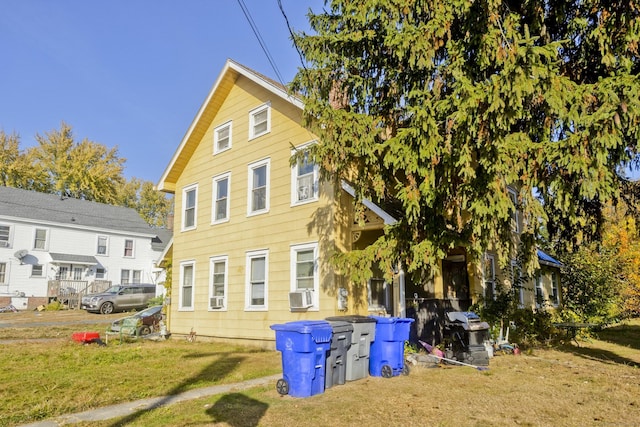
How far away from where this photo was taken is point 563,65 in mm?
8664

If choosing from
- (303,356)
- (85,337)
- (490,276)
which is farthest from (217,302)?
(490,276)

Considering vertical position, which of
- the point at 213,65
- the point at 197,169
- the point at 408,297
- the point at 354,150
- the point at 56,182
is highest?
the point at 56,182

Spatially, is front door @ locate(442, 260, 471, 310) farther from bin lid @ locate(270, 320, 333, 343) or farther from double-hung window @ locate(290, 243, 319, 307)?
bin lid @ locate(270, 320, 333, 343)

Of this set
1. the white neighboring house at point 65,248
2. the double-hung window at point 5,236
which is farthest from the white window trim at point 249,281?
the double-hung window at point 5,236

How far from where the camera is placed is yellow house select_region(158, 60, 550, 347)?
11.2 m

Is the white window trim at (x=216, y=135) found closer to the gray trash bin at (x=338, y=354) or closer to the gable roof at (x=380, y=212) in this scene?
the gable roof at (x=380, y=212)

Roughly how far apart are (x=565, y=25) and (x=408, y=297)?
25.3ft

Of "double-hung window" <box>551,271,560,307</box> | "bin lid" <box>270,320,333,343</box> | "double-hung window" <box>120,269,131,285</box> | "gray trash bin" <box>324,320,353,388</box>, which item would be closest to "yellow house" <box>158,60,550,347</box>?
"gray trash bin" <box>324,320,353,388</box>

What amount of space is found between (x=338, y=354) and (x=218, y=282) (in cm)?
815

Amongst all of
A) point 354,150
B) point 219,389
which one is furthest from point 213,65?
point 219,389

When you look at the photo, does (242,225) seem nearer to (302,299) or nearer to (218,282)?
(218,282)

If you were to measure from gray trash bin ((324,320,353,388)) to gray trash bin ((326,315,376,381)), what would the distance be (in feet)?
0.44

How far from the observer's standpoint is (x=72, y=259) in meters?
30.5

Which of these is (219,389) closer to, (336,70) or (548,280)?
(336,70)
